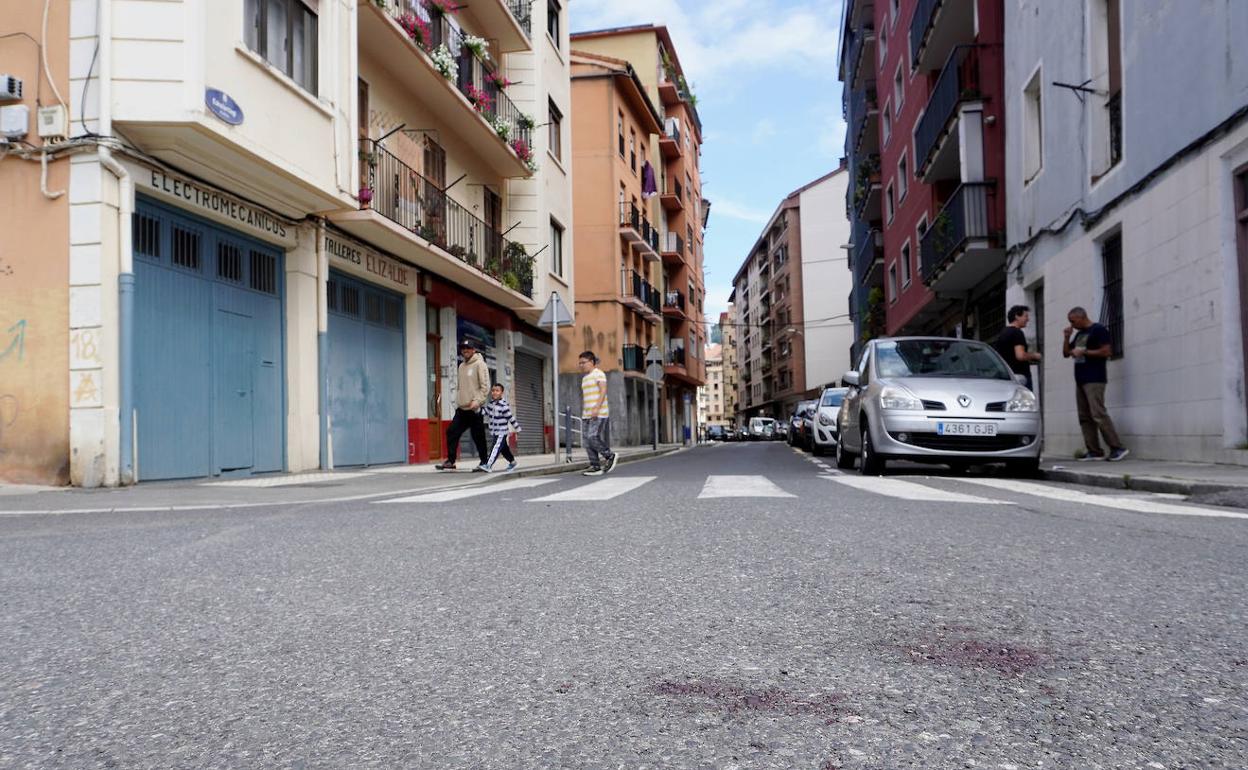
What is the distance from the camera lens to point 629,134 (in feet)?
123

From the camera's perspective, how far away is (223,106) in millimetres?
10188

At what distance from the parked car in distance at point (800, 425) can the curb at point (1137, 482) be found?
49.6 feet

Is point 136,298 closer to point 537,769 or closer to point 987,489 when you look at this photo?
point 987,489

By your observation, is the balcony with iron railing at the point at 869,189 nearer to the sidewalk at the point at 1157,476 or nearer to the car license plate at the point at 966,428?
the sidewalk at the point at 1157,476

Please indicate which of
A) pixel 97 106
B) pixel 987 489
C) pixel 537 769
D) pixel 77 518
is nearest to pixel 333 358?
pixel 97 106

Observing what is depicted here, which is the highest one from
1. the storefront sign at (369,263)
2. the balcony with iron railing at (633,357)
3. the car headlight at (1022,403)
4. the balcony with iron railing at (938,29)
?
the balcony with iron railing at (938,29)

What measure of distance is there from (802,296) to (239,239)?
6531cm

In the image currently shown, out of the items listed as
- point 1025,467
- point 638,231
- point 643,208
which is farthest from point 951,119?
point 643,208

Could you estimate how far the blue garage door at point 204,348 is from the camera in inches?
406

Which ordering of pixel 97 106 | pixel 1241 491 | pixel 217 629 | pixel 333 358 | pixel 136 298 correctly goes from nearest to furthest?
pixel 217 629 < pixel 1241 491 < pixel 97 106 < pixel 136 298 < pixel 333 358

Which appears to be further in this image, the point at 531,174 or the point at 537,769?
the point at 531,174

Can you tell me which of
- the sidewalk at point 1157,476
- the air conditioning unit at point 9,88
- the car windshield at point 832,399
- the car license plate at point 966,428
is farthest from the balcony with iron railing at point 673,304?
the air conditioning unit at point 9,88

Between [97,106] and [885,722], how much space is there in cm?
1019

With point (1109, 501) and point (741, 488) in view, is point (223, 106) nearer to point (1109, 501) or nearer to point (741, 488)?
point (741, 488)
